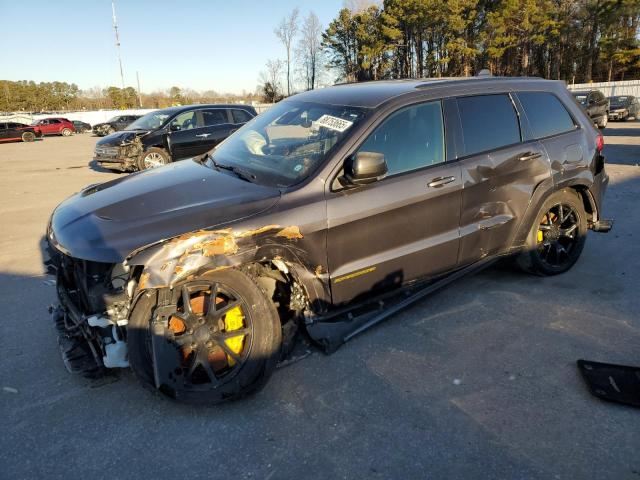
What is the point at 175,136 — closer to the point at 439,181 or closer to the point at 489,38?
the point at 439,181

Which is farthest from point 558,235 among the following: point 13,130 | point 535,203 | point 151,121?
point 13,130

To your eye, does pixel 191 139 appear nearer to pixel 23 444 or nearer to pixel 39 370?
pixel 39 370

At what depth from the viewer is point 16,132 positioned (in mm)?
30875

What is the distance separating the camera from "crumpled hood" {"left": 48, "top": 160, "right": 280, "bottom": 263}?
262 centimetres

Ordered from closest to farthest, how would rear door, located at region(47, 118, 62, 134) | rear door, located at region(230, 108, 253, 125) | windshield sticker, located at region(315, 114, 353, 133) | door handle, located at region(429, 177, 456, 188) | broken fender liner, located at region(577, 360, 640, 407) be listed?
broken fender liner, located at region(577, 360, 640, 407) < windshield sticker, located at region(315, 114, 353, 133) < door handle, located at region(429, 177, 456, 188) < rear door, located at region(230, 108, 253, 125) < rear door, located at region(47, 118, 62, 134)

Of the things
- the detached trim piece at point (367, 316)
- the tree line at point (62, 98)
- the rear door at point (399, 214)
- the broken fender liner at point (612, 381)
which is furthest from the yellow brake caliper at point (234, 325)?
the tree line at point (62, 98)

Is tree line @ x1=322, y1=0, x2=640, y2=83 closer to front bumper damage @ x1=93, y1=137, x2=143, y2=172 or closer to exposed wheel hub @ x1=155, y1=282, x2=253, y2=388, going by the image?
front bumper damage @ x1=93, y1=137, x2=143, y2=172

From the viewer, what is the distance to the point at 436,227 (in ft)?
11.7

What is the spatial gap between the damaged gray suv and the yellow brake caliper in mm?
13

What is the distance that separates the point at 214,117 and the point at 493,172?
32.0 feet

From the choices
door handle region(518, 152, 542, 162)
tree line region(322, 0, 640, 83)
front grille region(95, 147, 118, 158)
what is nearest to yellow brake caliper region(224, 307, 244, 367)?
door handle region(518, 152, 542, 162)

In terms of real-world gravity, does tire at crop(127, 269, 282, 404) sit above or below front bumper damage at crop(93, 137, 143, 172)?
below

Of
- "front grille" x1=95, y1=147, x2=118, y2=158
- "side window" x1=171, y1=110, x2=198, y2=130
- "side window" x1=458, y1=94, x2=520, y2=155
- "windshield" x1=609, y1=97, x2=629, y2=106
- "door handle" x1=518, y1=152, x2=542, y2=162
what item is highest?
"windshield" x1=609, y1=97, x2=629, y2=106

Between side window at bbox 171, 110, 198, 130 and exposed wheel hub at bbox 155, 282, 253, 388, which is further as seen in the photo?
side window at bbox 171, 110, 198, 130
